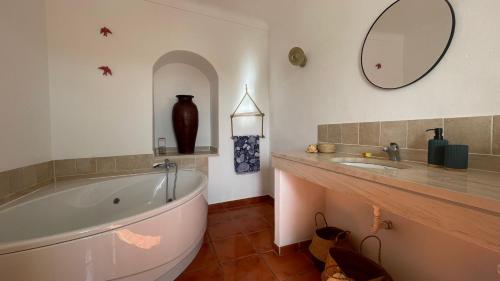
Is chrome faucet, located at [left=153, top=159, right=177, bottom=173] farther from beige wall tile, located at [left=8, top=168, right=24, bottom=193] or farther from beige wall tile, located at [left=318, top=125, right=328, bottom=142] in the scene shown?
beige wall tile, located at [left=318, top=125, right=328, bottom=142]

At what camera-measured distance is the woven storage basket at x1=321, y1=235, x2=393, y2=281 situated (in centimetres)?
101

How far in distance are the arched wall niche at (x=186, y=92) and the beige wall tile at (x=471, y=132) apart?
6.51 feet

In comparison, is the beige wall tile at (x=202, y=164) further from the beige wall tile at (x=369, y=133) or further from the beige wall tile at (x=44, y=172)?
the beige wall tile at (x=369, y=133)

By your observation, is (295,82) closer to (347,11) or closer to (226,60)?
(347,11)

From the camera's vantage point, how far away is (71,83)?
5.58ft

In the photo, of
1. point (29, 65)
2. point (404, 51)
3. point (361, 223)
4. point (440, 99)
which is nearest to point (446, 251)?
point (361, 223)

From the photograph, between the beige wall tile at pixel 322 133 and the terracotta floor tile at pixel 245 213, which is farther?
the terracotta floor tile at pixel 245 213

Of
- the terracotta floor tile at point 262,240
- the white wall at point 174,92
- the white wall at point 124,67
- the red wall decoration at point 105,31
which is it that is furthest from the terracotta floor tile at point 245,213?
the red wall decoration at point 105,31

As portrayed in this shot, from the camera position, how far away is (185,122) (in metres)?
2.24

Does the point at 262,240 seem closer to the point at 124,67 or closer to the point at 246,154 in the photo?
the point at 246,154

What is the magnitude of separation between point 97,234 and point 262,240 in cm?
122

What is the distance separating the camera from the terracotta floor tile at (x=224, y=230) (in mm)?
1767

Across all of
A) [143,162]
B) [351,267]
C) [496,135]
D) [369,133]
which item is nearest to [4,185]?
[143,162]

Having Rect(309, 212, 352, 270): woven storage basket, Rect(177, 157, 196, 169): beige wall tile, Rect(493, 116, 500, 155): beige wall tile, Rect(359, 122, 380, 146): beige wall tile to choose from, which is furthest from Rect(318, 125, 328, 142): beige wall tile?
Rect(177, 157, 196, 169): beige wall tile
